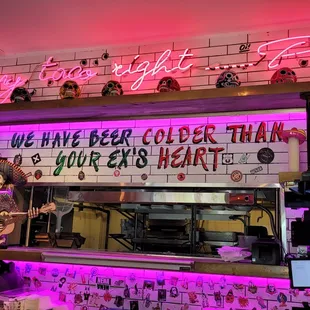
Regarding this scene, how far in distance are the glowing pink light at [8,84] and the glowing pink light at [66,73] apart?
0.24 meters

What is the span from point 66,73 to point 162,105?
49.9 inches

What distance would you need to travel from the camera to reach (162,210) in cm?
371

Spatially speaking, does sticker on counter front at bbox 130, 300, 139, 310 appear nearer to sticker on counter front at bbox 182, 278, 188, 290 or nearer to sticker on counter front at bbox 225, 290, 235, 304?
sticker on counter front at bbox 182, 278, 188, 290

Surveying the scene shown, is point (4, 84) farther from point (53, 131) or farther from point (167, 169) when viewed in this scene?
point (167, 169)

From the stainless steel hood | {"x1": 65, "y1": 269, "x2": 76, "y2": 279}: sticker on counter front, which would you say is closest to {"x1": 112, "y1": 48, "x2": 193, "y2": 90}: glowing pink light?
the stainless steel hood

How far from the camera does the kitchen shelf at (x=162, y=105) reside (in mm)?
3170

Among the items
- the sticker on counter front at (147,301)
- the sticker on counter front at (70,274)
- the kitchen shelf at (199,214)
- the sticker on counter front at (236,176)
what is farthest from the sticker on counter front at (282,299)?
the sticker on counter front at (70,274)

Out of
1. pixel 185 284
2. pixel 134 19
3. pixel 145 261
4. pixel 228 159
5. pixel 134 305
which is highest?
pixel 134 19

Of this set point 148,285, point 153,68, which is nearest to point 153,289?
point 148,285

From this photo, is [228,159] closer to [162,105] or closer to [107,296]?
[162,105]

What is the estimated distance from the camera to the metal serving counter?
9.84 ft

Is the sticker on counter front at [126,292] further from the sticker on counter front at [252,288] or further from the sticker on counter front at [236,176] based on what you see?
the sticker on counter front at [236,176]

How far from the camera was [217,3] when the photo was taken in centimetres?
330

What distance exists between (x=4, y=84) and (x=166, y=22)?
6.20ft
